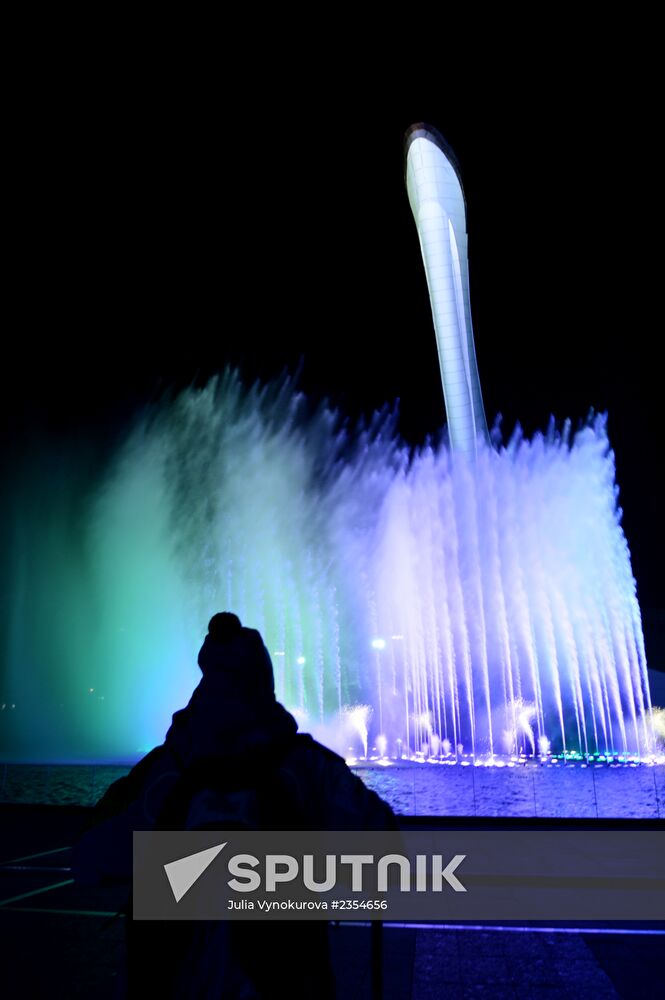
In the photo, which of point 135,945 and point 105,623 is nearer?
point 135,945

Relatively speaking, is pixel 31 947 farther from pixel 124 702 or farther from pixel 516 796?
pixel 124 702

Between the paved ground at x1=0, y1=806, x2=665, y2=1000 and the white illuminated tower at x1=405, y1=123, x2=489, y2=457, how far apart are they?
731 inches

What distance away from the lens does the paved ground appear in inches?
128

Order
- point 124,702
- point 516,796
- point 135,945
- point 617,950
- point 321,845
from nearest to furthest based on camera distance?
point 135,945, point 321,845, point 617,950, point 516,796, point 124,702

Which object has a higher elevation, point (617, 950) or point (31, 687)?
point (31, 687)

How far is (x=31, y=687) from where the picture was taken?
2162cm

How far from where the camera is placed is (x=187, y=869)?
1834mm

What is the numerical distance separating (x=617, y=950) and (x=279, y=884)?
2.76 m

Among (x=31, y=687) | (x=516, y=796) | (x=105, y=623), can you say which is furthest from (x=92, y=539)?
(x=516, y=796)
